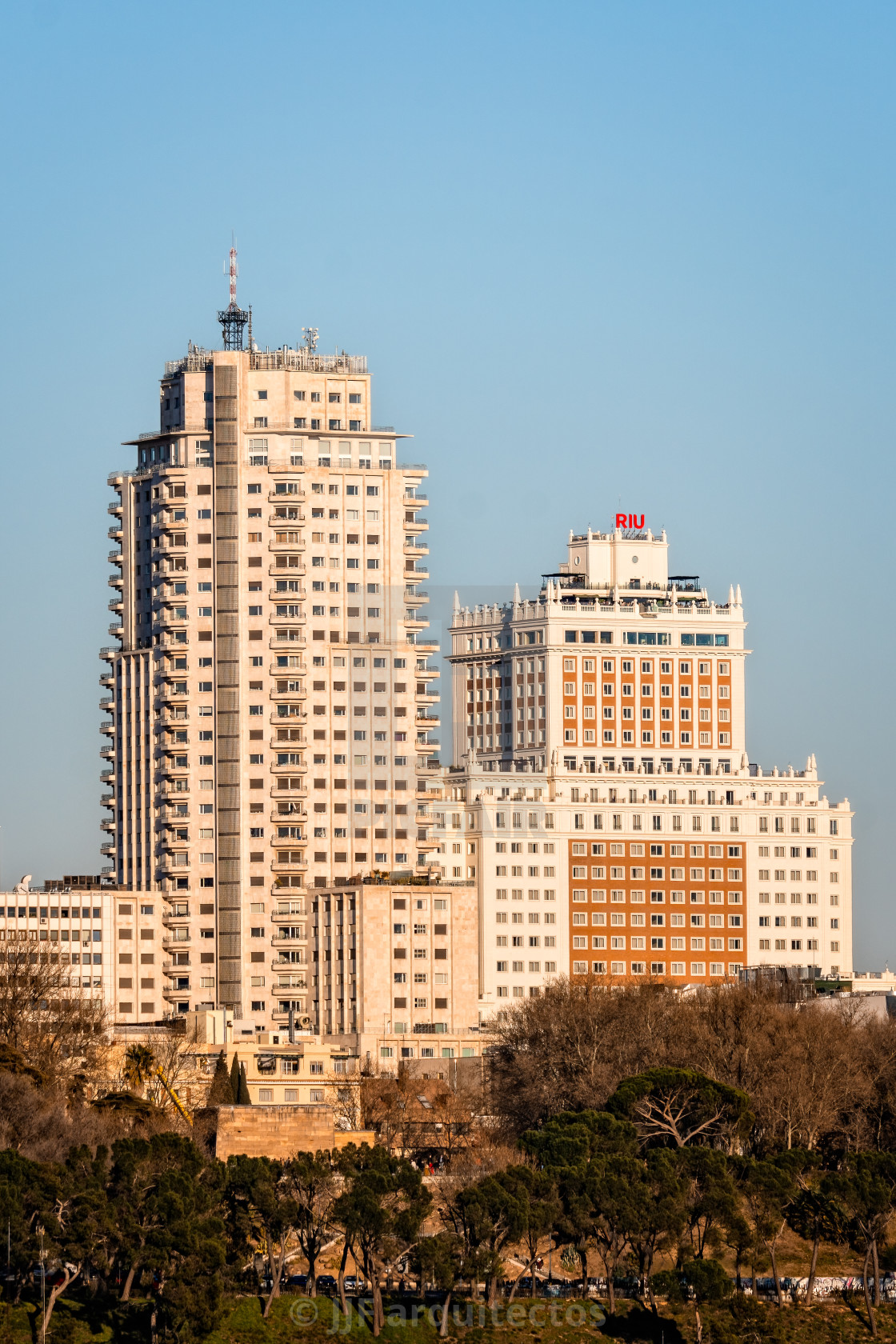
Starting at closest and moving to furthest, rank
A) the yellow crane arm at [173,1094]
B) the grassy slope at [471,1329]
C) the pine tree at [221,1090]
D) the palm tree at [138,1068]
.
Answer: the grassy slope at [471,1329] → the yellow crane arm at [173,1094] → the pine tree at [221,1090] → the palm tree at [138,1068]

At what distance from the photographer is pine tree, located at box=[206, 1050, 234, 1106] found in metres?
186

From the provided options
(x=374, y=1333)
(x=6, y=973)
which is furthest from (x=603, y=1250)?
(x=6, y=973)

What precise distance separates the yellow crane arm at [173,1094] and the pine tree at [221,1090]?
6.49ft

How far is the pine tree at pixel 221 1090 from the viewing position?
186000 millimetres

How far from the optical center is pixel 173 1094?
18488cm

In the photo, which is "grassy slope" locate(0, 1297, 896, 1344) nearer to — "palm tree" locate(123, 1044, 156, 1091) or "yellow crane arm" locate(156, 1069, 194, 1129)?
"yellow crane arm" locate(156, 1069, 194, 1129)

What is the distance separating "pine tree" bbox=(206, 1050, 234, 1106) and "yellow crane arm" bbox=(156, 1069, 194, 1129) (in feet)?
6.49

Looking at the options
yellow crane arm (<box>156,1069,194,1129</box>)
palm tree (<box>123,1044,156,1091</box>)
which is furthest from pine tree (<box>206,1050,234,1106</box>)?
palm tree (<box>123,1044,156,1091</box>)

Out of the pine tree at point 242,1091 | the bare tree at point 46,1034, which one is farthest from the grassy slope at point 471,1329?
the pine tree at point 242,1091

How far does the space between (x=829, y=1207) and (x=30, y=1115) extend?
129 ft

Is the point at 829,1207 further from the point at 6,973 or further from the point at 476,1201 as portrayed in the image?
the point at 6,973

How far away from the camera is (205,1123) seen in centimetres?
17288

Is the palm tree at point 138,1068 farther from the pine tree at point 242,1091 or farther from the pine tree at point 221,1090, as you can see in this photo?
the pine tree at point 242,1091

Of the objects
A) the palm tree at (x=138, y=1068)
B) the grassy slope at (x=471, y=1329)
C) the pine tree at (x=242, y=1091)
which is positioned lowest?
the grassy slope at (x=471, y=1329)
